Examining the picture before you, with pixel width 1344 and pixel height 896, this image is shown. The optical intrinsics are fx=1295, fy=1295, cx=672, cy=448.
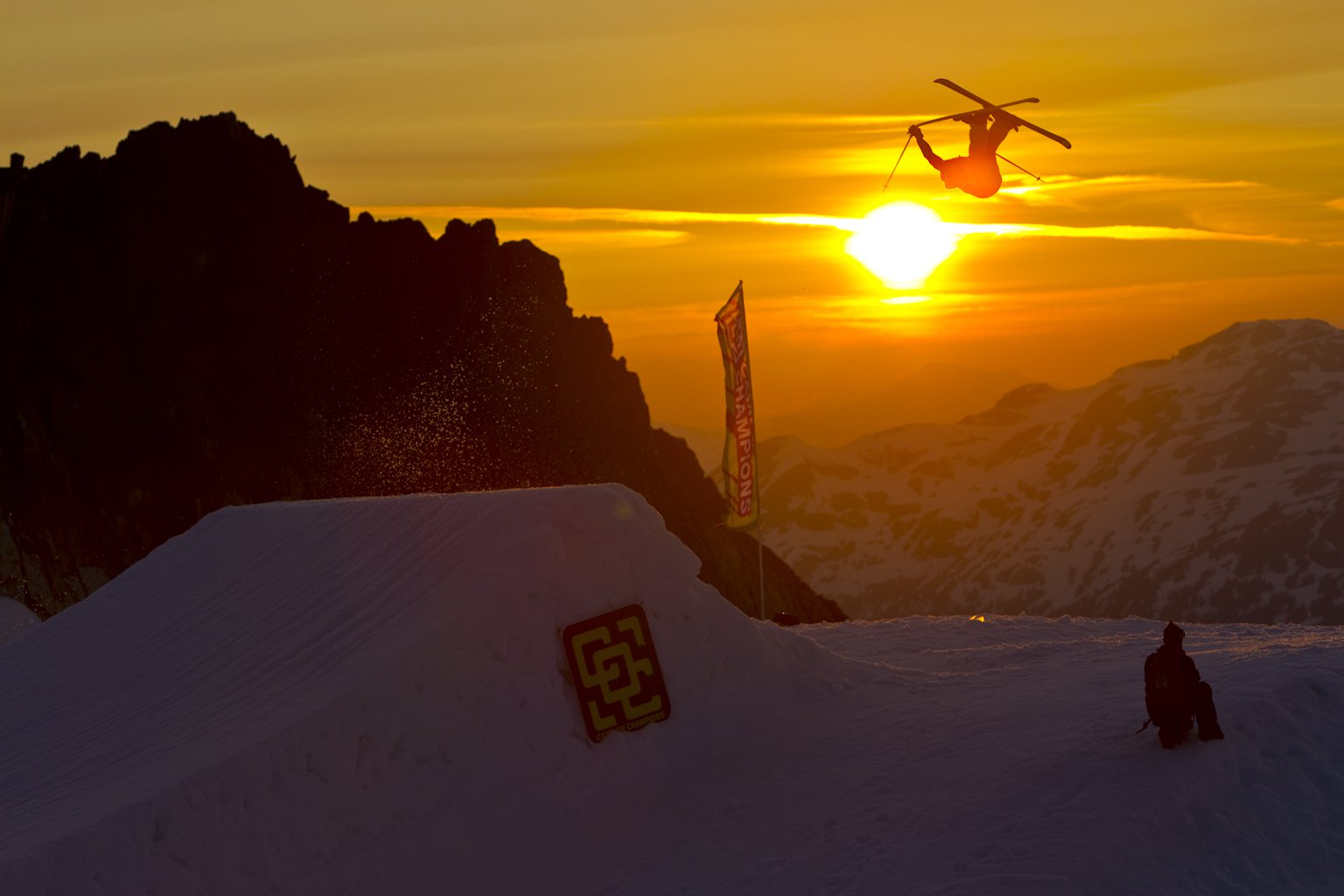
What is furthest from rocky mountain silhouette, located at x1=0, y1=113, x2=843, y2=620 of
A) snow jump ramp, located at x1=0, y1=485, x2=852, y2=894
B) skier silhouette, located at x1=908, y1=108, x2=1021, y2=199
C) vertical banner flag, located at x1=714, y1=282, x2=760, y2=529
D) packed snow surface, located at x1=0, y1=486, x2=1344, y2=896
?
skier silhouette, located at x1=908, y1=108, x2=1021, y2=199

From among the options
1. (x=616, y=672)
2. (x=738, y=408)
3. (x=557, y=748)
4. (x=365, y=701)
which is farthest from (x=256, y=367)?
(x=365, y=701)

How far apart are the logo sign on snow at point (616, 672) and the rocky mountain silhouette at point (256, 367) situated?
72.6 metres

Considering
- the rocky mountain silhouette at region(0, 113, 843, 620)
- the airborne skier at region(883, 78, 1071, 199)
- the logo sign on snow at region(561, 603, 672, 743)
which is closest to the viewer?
the logo sign on snow at region(561, 603, 672, 743)

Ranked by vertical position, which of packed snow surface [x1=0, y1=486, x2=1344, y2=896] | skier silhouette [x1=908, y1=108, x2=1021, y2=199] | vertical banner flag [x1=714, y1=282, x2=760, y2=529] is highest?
skier silhouette [x1=908, y1=108, x2=1021, y2=199]

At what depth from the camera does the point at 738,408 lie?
32531mm

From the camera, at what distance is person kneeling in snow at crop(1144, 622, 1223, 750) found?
16.4 meters

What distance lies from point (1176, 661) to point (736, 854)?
613 cm

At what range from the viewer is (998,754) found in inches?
707

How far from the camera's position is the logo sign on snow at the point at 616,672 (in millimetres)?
19172

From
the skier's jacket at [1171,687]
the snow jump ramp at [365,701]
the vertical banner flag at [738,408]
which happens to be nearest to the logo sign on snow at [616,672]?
the snow jump ramp at [365,701]

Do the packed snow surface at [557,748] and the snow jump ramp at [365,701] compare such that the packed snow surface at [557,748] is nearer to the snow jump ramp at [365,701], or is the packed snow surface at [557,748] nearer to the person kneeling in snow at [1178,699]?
the snow jump ramp at [365,701]

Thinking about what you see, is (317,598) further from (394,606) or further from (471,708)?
(471,708)

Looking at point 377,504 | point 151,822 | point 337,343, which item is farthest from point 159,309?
point 151,822

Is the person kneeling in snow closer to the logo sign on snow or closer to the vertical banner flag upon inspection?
the logo sign on snow
